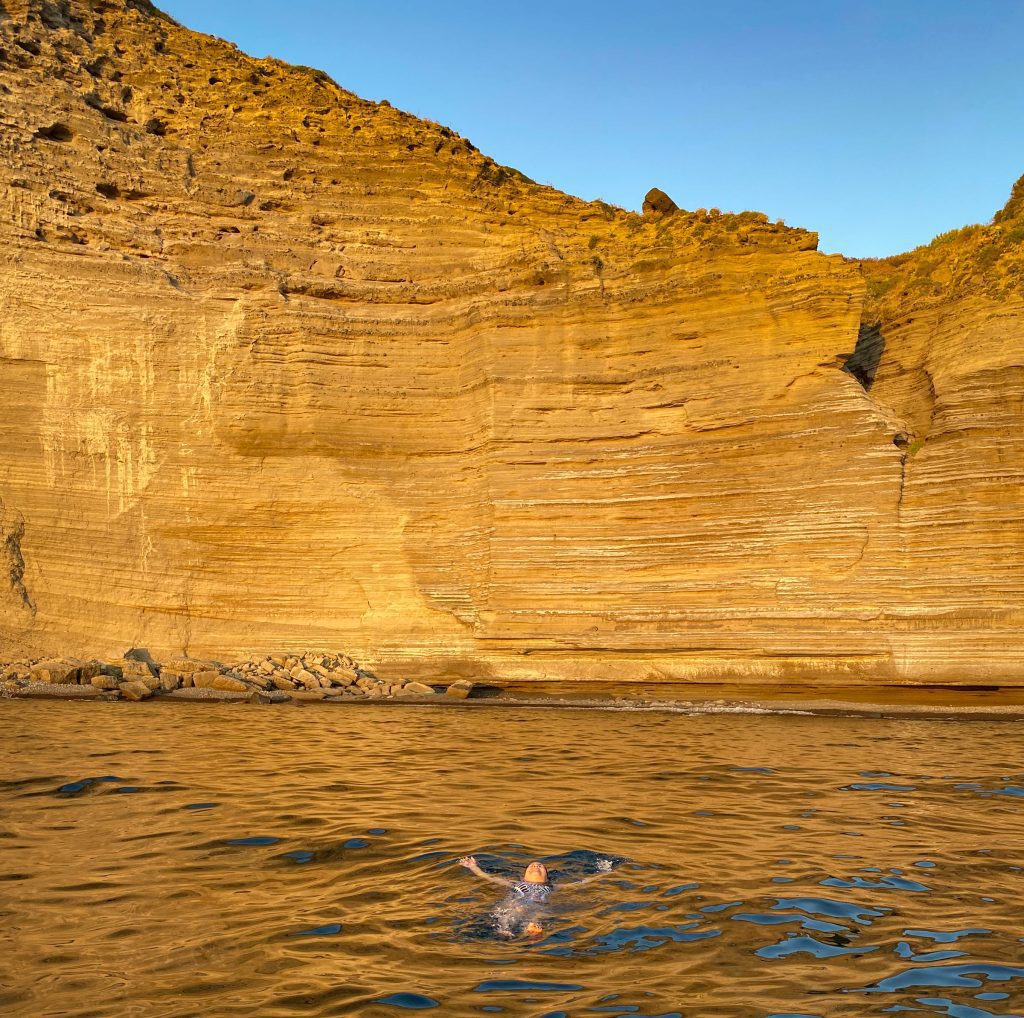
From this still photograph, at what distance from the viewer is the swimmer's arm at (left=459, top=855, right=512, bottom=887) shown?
19.0 feet

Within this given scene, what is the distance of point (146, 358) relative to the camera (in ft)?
65.2

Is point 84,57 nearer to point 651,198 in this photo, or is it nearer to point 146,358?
point 146,358

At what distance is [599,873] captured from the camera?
6.07m

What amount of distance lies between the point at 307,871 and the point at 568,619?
11.9m

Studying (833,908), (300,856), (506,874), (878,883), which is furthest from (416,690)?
(833,908)

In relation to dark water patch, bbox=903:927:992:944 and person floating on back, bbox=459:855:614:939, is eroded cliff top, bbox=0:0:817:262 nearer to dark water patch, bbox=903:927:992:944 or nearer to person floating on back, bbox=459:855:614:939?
person floating on back, bbox=459:855:614:939

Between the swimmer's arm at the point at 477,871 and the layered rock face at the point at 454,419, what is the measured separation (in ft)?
36.9

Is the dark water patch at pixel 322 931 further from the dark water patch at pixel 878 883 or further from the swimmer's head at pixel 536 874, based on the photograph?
the dark water patch at pixel 878 883

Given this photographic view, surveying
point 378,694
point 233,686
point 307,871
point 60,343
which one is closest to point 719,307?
point 378,694

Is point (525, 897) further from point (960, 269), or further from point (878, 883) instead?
point (960, 269)

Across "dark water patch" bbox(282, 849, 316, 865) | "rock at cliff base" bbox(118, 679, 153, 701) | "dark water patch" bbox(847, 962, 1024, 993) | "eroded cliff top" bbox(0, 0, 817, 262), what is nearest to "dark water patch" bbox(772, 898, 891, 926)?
"dark water patch" bbox(847, 962, 1024, 993)

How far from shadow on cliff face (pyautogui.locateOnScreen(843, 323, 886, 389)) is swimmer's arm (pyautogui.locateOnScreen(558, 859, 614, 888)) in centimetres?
1633

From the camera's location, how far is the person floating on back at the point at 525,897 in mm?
5121

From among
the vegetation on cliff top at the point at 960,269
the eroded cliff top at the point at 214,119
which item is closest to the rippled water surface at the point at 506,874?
the vegetation on cliff top at the point at 960,269
